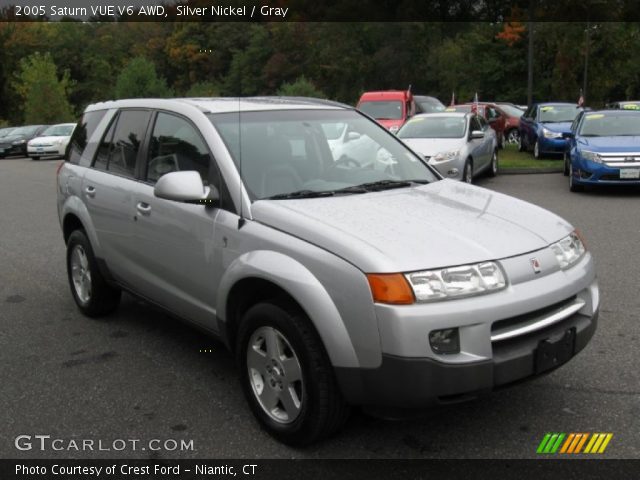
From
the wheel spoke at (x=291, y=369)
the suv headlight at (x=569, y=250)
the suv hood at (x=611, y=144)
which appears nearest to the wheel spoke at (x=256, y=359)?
the wheel spoke at (x=291, y=369)

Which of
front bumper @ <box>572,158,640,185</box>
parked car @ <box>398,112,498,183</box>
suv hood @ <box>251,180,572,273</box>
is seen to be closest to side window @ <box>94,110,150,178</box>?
suv hood @ <box>251,180,572,273</box>

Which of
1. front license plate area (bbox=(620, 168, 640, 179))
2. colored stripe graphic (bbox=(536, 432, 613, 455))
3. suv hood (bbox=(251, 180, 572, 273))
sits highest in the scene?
suv hood (bbox=(251, 180, 572, 273))

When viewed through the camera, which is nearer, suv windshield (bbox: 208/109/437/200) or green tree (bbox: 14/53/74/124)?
suv windshield (bbox: 208/109/437/200)

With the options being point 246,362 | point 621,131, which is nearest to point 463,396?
point 246,362

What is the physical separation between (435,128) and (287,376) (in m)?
11.3

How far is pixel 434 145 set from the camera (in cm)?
1312

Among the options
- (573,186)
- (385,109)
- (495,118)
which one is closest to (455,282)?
(573,186)

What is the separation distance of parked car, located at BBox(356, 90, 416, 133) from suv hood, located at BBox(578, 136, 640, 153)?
8713mm

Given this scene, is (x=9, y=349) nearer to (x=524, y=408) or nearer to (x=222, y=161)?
(x=222, y=161)

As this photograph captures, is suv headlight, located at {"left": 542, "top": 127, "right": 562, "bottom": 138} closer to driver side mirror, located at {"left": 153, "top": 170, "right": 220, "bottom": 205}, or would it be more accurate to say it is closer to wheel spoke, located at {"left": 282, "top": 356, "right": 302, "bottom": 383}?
driver side mirror, located at {"left": 153, "top": 170, "right": 220, "bottom": 205}

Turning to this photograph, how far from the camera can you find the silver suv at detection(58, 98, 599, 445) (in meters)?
3.01

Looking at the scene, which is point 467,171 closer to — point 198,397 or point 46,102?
point 198,397

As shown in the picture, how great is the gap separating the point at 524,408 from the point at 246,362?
59.9 inches

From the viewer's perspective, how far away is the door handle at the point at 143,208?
4.45 meters
